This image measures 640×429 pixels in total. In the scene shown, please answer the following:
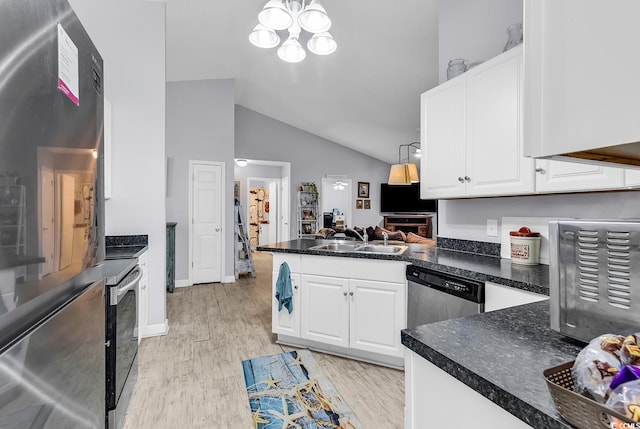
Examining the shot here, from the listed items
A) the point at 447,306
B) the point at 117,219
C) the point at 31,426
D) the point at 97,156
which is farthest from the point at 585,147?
the point at 117,219

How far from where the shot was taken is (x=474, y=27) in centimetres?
248

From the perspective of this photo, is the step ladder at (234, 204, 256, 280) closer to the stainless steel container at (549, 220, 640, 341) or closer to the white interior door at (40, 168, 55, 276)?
the white interior door at (40, 168, 55, 276)

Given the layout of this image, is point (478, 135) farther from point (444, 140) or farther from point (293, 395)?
point (293, 395)

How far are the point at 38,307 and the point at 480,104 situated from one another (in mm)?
2301

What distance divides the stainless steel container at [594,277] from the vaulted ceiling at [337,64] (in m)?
2.92

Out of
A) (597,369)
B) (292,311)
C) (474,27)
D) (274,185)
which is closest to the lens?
(597,369)

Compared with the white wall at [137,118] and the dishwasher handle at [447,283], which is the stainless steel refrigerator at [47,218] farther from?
the white wall at [137,118]

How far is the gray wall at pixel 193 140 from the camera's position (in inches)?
201

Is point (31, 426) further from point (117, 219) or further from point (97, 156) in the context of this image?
point (117, 219)

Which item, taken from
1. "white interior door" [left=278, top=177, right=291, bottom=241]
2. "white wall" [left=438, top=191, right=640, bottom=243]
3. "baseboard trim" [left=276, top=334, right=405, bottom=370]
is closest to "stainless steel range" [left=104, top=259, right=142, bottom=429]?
"baseboard trim" [left=276, top=334, right=405, bottom=370]

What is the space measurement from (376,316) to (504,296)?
100 cm

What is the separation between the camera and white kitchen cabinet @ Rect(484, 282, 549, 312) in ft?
4.86

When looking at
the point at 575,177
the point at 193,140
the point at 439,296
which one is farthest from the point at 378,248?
the point at 193,140

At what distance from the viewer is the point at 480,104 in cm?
207
